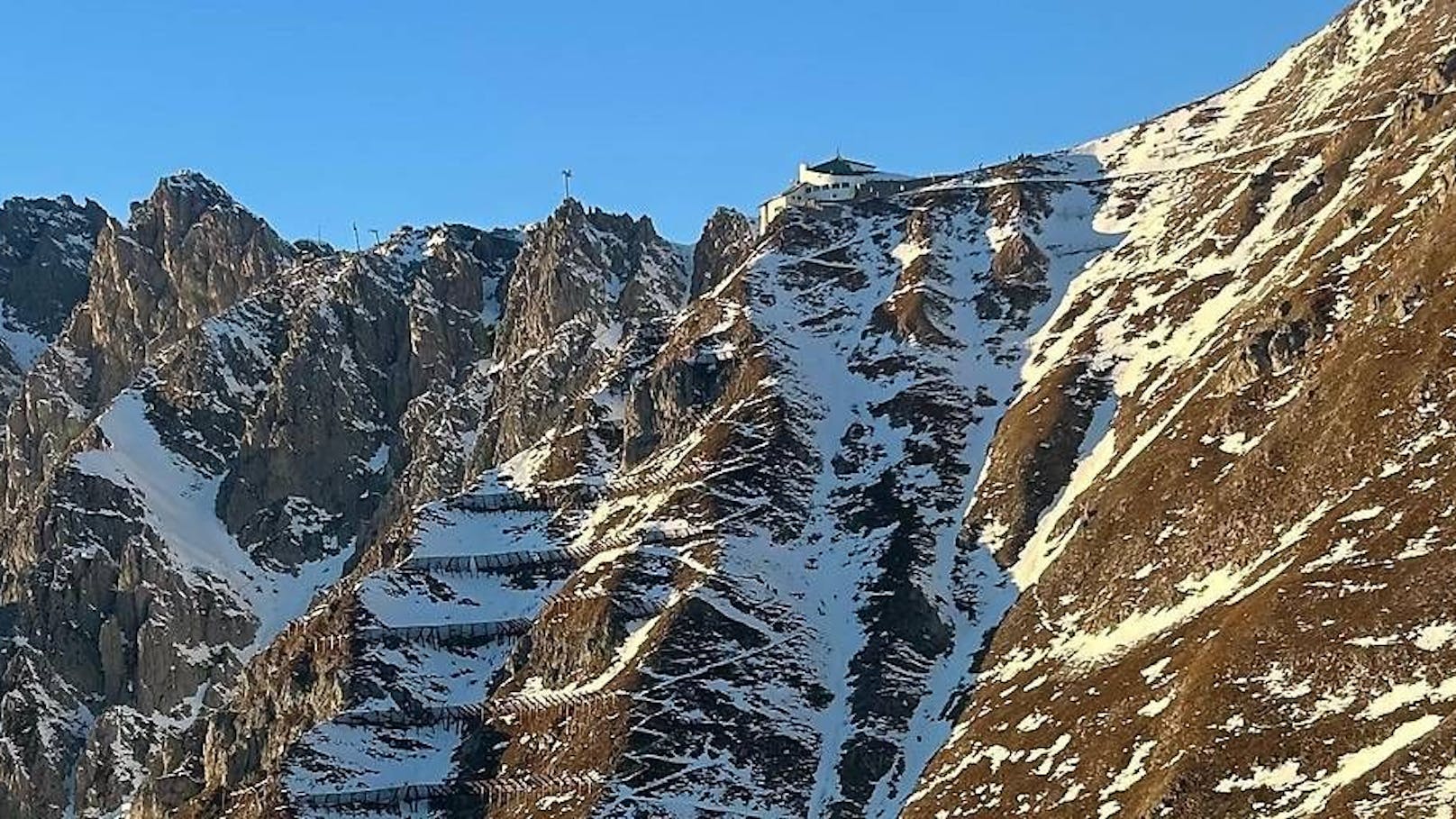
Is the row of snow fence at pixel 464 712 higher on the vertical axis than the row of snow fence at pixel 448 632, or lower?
lower

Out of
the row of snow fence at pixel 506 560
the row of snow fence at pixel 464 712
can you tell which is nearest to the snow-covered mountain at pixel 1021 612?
the row of snow fence at pixel 464 712

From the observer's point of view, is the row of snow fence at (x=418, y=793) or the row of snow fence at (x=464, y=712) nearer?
the row of snow fence at (x=418, y=793)

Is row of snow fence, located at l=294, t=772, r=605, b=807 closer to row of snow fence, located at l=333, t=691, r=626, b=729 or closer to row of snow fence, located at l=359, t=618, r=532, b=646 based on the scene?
row of snow fence, located at l=333, t=691, r=626, b=729

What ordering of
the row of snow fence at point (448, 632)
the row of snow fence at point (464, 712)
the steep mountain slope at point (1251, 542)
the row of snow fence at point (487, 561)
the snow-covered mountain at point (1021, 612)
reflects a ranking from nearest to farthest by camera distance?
the steep mountain slope at point (1251, 542) → the snow-covered mountain at point (1021, 612) → the row of snow fence at point (464, 712) → the row of snow fence at point (448, 632) → the row of snow fence at point (487, 561)


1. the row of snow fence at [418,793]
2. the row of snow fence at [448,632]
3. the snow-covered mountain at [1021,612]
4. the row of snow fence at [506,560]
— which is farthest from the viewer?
the row of snow fence at [506,560]

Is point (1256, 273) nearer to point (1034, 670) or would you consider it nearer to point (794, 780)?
point (1034, 670)

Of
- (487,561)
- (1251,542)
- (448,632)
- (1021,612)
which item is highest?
(487,561)

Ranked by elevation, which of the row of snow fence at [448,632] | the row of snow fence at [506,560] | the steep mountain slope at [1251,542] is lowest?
the steep mountain slope at [1251,542]

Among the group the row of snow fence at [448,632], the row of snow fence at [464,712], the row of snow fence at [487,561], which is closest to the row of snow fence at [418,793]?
the row of snow fence at [464,712]

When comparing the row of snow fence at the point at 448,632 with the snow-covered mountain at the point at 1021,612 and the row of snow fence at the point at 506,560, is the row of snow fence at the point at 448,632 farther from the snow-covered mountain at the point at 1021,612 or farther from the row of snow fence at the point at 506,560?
the row of snow fence at the point at 506,560

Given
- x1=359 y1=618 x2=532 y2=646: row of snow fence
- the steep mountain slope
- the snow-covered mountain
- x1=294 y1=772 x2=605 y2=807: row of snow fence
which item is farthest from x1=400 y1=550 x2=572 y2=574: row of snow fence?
the steep mountain slope

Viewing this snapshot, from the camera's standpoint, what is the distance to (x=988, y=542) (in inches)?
6781

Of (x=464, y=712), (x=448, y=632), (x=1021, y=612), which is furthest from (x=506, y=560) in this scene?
(x=1021, y=612)

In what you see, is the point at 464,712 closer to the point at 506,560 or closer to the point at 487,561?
the point at 506,560
